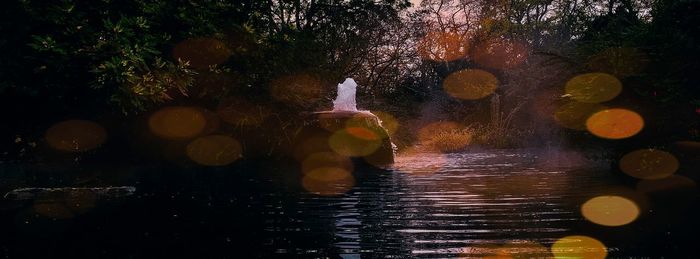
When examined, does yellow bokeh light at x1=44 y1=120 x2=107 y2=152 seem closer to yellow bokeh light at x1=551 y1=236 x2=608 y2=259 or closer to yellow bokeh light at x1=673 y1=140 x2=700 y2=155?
yellow bokeh light at x1=551 y1=236 x2=608 y2=259

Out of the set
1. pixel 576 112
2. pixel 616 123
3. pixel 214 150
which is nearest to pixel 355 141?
pixel 214 150

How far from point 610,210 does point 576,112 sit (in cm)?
385

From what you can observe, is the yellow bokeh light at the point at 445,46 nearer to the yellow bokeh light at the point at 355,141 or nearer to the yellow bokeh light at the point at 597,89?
the yellow bokeh light at the point at 355,141

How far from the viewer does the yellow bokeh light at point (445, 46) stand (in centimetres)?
3888

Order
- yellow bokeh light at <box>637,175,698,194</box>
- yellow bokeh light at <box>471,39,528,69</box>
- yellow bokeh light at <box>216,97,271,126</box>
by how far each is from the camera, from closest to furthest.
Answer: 1. yellow bokeh light at <box>637,175,698,194</box>
2. yellow bokeh light at <box>216,97,271,126</box>
3. yellow bokeh light at <box>471,39,528,69</box>

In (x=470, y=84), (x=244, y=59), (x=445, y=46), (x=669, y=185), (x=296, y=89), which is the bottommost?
(x=669, y=185)

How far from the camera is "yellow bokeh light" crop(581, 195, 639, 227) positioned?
7.41 meters

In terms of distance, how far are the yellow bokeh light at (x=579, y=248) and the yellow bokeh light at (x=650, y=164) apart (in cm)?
697

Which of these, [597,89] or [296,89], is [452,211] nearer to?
[597,89]

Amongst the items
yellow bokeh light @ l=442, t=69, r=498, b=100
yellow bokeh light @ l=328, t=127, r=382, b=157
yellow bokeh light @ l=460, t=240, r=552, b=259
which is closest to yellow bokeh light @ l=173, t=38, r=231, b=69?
yellow bokeh light @ l=328, t=127, r=382, b=157

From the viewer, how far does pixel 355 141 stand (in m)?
18.9

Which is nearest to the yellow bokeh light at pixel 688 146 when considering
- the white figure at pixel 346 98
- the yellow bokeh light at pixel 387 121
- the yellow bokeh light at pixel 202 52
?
the white figure at pixel 346 98

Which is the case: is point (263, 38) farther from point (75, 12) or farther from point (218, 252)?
point (218, 252)

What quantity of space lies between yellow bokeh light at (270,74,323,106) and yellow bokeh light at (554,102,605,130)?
9900 mm
